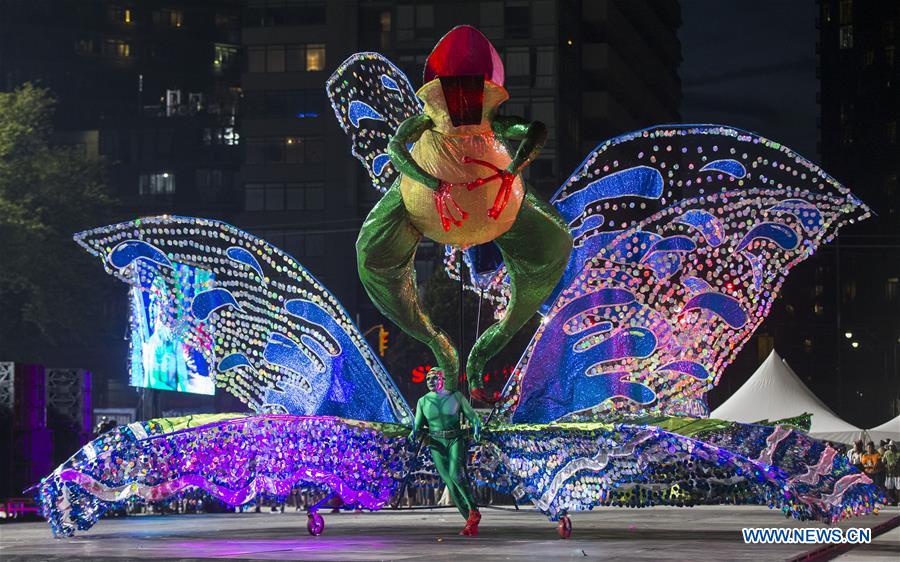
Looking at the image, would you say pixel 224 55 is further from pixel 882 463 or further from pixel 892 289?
pixel 882 463

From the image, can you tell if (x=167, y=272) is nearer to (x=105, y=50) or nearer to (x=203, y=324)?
(x=203, y=324)

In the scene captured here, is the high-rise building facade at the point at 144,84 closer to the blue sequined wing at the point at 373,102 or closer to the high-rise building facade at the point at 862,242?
the high-rise building facade at the point at 862,242

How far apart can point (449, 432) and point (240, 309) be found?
8.66 feet

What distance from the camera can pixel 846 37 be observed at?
84.9 m

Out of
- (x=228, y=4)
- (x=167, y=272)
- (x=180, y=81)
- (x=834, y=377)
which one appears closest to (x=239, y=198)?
(x=180, y=81)

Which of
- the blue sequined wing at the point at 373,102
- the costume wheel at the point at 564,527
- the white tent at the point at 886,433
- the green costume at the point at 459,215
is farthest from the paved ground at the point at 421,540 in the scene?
the white tent at the point at 886,433

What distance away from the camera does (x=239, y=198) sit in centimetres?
7550

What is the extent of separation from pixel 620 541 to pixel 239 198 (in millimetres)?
62545

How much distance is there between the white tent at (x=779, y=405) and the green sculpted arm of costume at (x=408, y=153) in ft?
49.0

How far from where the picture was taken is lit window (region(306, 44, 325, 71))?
62719mm

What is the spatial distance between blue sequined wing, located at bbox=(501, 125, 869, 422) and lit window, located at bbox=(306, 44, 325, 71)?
161 ft

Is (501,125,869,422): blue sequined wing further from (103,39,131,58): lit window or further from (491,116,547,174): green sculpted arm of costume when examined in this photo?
(103,39,131,58): lit window

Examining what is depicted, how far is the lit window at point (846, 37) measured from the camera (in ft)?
276

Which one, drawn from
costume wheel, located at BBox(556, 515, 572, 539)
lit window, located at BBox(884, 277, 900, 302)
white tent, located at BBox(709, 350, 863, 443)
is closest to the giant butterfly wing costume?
costume wheel, located at BBox(556, 515, 572, 539)
